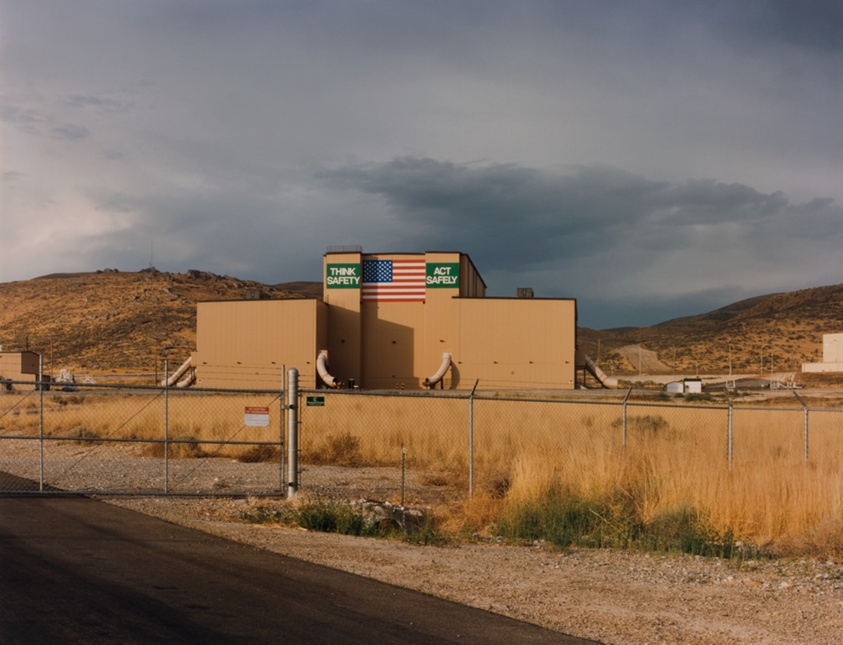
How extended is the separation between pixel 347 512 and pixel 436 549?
2016 millimetres

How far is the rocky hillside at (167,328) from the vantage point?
8812 cm

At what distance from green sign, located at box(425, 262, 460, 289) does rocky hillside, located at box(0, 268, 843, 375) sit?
33194mm

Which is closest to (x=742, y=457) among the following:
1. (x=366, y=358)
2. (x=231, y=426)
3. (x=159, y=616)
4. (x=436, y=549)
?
(x=436, y=549)

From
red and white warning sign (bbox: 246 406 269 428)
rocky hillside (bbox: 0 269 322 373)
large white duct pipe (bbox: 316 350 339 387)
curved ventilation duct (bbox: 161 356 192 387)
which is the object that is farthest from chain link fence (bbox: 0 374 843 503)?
rocky hillside (bbox: 0 269 322 373)

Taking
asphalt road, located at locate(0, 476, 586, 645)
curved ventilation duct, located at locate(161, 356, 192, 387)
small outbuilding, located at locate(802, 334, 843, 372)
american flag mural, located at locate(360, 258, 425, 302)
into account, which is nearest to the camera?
asphalt road, located at locate(0, 476, 586, 645)

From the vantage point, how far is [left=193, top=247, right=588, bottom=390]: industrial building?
54875mm

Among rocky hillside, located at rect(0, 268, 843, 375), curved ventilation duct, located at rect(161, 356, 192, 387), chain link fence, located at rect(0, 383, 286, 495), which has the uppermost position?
rocky hillside, located at rect(0, 268, 843, 375)

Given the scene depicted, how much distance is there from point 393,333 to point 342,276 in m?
5.25

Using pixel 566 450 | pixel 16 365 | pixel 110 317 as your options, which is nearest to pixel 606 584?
pixel 566 450

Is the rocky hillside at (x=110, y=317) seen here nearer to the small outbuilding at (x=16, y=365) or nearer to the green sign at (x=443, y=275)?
the green sign at (x=443, y=275)

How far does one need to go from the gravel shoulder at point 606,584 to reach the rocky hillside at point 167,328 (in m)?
70.0

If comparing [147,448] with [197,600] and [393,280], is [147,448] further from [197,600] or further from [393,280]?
[393,280]

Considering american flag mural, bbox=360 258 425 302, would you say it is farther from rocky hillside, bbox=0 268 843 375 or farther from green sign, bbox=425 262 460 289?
rocky hillside, bbox=0 268 843 375

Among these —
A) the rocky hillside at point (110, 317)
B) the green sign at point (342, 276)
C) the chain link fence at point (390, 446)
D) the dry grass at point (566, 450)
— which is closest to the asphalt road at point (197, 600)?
the dry grass at point (566, 450)
